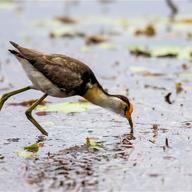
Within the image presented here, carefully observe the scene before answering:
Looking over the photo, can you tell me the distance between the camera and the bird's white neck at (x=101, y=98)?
11.2m

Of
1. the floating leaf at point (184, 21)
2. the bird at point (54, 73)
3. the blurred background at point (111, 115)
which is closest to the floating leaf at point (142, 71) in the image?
the blurred background at point (111, 115)

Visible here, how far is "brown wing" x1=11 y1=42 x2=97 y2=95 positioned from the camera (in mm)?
10758

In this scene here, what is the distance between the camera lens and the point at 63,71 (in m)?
10.8

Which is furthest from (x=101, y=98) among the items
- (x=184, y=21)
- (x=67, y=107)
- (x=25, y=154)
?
(x=184, y=21)

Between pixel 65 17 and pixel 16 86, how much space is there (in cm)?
1268

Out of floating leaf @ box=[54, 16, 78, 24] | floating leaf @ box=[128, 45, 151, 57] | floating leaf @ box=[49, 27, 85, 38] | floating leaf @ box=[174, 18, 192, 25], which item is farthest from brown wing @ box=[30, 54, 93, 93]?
floating leaf @ box=[54, 16, 78, 24]

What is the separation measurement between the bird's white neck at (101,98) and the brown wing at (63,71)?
0.27 m

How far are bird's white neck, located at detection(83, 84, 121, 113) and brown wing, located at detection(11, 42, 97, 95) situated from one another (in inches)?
10.7

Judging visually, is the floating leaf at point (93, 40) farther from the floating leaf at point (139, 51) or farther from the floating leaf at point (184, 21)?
the floating leaf at point (184, 21)

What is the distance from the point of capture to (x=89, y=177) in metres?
8.77

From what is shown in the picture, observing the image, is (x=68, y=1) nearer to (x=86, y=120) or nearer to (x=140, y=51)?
(x=140, y=51)

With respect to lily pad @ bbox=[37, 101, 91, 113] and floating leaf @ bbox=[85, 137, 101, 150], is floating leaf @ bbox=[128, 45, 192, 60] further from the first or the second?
floating leaf @ bbox=[85, 137, 101, 150]

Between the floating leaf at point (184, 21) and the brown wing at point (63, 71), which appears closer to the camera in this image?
the brown wing at point (63, 71)

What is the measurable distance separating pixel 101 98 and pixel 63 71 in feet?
2.74
